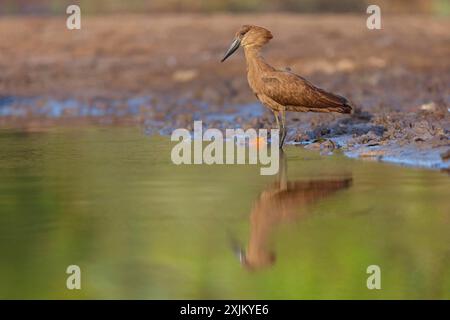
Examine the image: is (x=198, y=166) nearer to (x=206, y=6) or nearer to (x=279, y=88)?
(x=279, y=88)

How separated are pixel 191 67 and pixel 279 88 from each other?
28.1 ft

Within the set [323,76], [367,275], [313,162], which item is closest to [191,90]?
[323,76]

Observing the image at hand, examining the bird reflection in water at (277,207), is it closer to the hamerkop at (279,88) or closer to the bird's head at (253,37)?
the hamerkop at (279,88)

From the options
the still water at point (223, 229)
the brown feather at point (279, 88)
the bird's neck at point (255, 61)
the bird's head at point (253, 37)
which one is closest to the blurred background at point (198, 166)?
the still water at point (223, 229)

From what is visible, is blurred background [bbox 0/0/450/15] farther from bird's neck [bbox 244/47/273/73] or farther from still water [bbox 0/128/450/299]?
still water [bbox 0/128/450/299]

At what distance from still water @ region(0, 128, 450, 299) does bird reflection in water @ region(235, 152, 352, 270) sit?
0.04ft

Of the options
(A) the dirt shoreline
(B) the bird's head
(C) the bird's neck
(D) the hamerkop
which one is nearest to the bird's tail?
(D) the hamerkop

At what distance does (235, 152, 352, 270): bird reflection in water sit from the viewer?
671 cm

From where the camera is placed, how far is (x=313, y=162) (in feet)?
33.8

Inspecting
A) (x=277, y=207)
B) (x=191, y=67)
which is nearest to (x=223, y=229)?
(x=277, y=207)

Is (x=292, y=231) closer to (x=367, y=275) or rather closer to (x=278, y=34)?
(x=367, y=275)

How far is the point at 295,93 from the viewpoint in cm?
1072

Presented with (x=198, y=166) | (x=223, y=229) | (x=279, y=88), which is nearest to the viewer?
(x=223, y=229)

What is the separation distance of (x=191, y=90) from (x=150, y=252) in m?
11.2
